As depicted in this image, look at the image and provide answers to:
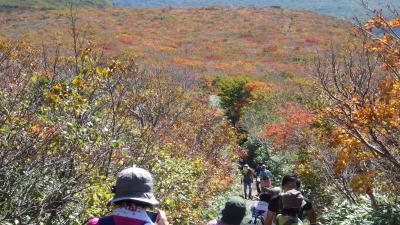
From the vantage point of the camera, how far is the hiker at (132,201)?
2.75 m

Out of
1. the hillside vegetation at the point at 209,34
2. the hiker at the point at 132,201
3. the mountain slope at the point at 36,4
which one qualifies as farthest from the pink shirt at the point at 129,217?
the mountain slope at the point at 36,4

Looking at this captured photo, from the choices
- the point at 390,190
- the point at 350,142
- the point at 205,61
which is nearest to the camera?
the point at 350,142

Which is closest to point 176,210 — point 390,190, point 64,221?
point 64,221

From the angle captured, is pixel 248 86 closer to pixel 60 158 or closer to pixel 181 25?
pixel 60 158

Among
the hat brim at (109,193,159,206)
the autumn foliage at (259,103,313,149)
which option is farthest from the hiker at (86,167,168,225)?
the autumn foliage at (259,103,313,149)

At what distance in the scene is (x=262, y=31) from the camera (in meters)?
69.7

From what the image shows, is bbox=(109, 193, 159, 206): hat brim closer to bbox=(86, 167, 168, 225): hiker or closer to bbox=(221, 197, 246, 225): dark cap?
bbox=(86, 167, 168, 225): hiker

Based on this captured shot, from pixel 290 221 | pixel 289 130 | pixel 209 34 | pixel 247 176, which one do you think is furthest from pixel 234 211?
pixel 209 34

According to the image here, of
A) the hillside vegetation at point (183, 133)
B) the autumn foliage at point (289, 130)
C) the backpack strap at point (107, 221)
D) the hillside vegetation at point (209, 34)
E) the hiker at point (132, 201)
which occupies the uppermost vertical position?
the hiker at point (132, 201)

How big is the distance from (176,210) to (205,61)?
44209mm

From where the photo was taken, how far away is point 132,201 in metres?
2.81

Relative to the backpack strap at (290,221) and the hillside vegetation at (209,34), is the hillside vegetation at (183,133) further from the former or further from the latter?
the hillside vegetation at (209,34)

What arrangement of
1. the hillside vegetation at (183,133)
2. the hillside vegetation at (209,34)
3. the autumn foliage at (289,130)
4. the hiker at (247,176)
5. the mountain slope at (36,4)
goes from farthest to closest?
1. the mountain slope at (36,4)
2. the hillside vegetation at (209,34)
3. the autumn foliage at (289,130)
4. the hiker at (247,176)
5. the hillside vegetation at (183,133)

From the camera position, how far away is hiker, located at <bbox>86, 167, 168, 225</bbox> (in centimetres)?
275
